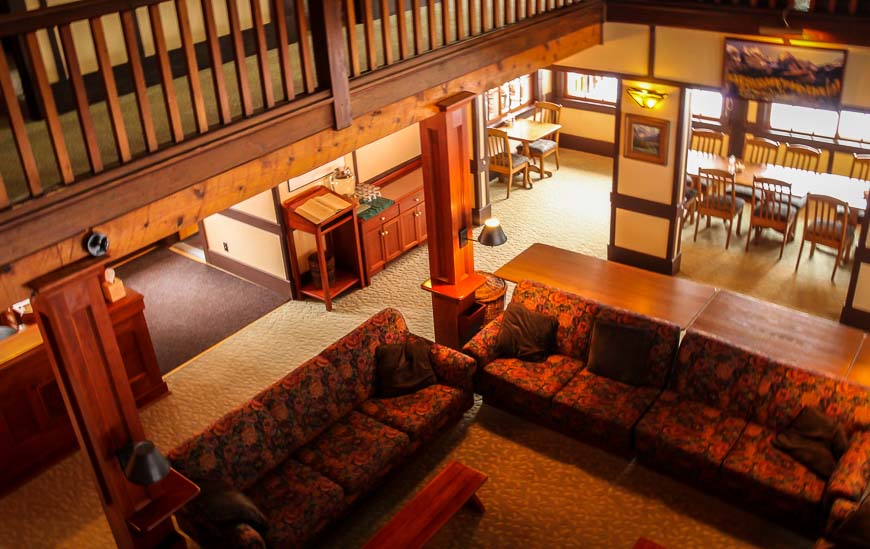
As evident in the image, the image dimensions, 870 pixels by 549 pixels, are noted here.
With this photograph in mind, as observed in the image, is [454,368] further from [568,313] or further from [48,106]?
[48,106]

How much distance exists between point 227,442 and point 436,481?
144cm

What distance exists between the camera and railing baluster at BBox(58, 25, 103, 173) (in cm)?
363

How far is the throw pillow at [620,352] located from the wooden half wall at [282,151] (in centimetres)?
212

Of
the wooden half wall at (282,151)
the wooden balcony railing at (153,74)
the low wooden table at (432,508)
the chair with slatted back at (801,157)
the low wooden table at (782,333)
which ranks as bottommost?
the low wooden table at (432,508)

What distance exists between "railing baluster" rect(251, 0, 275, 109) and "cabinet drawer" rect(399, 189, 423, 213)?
14.4 feet

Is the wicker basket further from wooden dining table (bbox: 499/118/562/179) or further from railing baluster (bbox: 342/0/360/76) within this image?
wooden dining table (bbox: 499/118/562/179)

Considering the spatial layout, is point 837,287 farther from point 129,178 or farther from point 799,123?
point 129,178

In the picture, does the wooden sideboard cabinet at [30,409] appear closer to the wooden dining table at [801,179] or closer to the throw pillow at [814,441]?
the throw pillow at [814,441]

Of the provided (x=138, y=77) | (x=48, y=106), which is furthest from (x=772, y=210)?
(x=48, y=106)

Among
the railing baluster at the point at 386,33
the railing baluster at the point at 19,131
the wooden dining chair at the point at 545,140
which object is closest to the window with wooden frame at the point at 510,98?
the wooden dining chair at the point at 545,140

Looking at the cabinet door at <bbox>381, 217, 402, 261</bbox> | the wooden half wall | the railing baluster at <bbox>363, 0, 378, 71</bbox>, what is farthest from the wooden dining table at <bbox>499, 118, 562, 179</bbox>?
the railing baluster at <bbox>363, 0, 378, 71</bbox>

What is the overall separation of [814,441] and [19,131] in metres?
5.03

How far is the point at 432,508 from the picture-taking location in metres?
5.39

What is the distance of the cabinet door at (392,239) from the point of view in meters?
8.91
